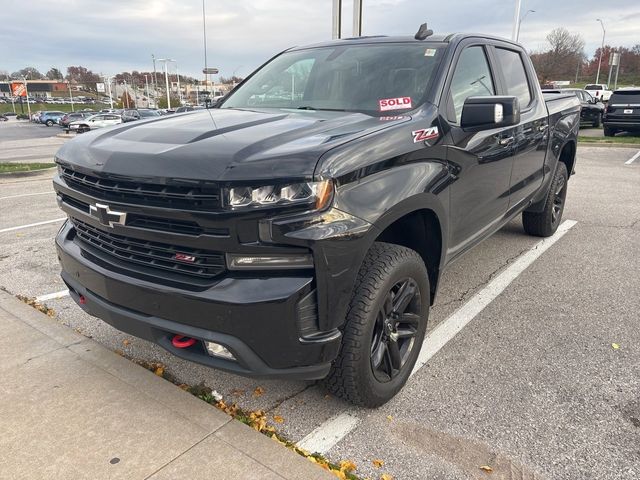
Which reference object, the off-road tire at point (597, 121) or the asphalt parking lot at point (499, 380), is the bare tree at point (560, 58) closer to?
the off-road tire at point (597, 121)

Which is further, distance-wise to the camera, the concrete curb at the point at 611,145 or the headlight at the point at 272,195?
the concrete curb at the point at 611,145

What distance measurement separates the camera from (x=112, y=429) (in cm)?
245

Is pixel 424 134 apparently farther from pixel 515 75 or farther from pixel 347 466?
pixel 515 75

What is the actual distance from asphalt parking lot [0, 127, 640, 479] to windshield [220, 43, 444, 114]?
159 centimetres

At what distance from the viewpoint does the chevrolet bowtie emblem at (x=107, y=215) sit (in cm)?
230

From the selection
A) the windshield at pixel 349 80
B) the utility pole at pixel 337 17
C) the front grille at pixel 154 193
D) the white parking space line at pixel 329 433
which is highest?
the utility pole at pixel 337 17

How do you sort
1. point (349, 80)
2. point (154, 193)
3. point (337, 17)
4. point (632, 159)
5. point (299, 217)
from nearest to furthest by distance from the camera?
1. point (299, 217)
2. point (154, 193)
3. point (349, 80)
4. point (337, 17)
5. point (632, 159)

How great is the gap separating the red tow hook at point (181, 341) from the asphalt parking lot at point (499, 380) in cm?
63

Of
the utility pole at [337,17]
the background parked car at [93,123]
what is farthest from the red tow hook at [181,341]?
the background parked car at [93,123]

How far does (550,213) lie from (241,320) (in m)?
4.49

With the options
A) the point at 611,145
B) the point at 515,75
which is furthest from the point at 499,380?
the point at 611,145

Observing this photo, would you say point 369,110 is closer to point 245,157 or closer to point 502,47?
point 245,157

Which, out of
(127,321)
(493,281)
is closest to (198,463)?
(127,321)

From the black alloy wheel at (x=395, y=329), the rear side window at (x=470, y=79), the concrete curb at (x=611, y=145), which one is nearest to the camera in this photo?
the black alloy wheel at (x=395, y=329)
